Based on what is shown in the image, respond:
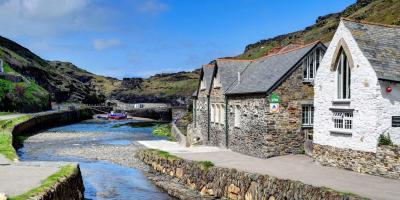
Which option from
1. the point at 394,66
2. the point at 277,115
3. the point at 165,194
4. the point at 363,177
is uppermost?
the point at 394,66

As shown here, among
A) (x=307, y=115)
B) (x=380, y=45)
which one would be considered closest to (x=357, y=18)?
(x=307, y=115)

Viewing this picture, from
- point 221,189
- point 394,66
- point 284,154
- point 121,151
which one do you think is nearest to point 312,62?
point 284,154

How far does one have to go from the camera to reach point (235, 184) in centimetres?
2008

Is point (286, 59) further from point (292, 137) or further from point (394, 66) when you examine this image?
point (394, 66)

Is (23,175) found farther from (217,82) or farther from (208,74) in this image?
(208,74)

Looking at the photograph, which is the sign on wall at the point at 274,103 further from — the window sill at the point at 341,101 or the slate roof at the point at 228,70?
the slate roof at the point at 228,70

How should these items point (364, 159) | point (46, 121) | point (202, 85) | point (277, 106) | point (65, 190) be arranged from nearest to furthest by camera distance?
point (65, 190) < point (364, 159) < point (277, 106) < point (202, 85) < point (46, 121)

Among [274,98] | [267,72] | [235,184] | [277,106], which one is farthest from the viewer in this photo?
[267,72]

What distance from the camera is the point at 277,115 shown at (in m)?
26.4

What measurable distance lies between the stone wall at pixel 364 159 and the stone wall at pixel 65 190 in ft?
37.7

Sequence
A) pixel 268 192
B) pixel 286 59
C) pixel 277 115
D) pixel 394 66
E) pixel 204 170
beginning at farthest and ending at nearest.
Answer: pixel 286 59
pixel 277 115
pixel 204 170
pixel 394 66
pixel 268 192

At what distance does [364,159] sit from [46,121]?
6307 centimetres

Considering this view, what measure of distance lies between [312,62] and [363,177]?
35.7 ft

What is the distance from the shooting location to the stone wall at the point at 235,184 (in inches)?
618
